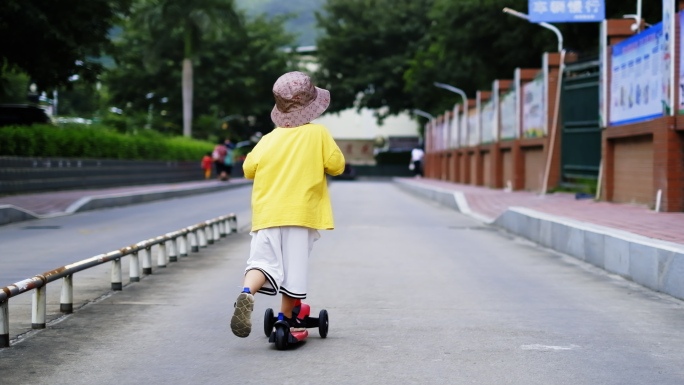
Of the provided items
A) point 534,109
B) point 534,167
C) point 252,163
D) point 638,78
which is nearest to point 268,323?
point 252,163

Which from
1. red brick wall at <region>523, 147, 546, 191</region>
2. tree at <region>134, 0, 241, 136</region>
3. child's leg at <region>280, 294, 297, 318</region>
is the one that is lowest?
child's leg at <region>280, 294, 297, 318</region>

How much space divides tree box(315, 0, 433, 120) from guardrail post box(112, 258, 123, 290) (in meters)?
68.3

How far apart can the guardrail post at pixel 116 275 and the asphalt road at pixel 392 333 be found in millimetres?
165

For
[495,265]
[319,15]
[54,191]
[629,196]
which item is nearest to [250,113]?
[319,15]

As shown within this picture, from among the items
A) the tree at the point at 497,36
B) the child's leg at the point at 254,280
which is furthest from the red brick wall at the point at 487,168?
the child's leg at the point at 254,280

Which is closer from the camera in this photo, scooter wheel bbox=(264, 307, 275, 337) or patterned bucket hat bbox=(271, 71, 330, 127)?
patterned bucket hat bbox=(271, 71, 330, 127)

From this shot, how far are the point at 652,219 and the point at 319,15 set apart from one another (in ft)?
226

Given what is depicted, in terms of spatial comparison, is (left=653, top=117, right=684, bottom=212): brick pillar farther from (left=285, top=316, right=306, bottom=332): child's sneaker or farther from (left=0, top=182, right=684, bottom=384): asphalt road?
(left=285, top=316, right=306, bottom=332): child's sneaker

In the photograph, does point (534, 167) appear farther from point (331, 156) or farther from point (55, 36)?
point (331, 156)

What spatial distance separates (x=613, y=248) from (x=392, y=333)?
15.7 ft

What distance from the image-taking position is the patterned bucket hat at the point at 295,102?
21.3ft

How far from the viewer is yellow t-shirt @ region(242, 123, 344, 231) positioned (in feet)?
21.0

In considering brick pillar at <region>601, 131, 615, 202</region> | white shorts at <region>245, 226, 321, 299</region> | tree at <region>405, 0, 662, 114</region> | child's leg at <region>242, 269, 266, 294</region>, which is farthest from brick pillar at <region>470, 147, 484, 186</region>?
child's leg at <region>242, 269, 266, 294</region>

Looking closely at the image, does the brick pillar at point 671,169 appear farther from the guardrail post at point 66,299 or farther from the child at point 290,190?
the guardrail post at point 66,299
